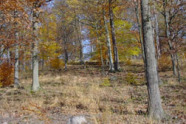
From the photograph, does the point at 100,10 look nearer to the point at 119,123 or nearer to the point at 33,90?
the point at 33,90

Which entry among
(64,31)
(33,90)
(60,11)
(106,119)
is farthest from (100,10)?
(106,119)

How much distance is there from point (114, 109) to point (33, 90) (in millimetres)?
6474

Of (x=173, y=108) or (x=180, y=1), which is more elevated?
(x=180, y=1)

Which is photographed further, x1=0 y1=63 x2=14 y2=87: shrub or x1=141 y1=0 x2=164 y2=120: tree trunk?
x1=0 y1=63 x2=14 y2=87: shrub

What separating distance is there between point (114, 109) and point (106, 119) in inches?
59.2

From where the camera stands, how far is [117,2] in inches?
594

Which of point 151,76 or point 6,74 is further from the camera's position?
point 6,74

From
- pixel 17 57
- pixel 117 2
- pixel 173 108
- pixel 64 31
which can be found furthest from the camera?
pixel 64 31

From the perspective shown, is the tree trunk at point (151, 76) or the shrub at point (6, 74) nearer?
the tree trunk at point (151, 76)

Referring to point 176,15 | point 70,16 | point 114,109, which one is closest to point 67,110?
point 114,109

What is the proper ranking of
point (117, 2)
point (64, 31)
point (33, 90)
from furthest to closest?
point (64, 31) → point (117, 2) → point (33, 90)

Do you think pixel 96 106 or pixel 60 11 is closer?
pixel 96 106

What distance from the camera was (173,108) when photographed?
657cm

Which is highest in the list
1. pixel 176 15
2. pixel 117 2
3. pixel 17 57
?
pixel 117 2
